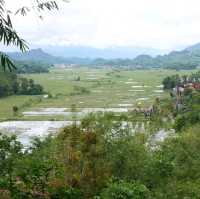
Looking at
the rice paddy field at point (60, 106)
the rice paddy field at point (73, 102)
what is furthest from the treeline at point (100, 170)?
the rice paddy field at point (73, 102)

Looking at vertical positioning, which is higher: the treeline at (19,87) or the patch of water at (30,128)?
the treeline at (19,87)

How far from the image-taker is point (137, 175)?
16281 mm

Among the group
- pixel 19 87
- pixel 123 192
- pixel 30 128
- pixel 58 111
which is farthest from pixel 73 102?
pixel 123 192

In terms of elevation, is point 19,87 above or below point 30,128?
above

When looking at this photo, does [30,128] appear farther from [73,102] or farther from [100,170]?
[100,170]

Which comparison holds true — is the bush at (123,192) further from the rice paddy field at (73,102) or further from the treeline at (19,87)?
the treeline at (19,87)

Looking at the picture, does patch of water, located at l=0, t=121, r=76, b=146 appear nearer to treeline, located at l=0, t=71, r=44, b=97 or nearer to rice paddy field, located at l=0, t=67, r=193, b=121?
rice paddy field, located at l=0, t=67, r=193, b=121

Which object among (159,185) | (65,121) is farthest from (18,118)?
(159,185)

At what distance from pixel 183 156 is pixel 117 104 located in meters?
41.1

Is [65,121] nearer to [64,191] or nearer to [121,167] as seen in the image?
[121,167]

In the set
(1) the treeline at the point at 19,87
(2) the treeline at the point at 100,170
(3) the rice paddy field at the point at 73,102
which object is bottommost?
(3) the rice paddy field at the point at 73,102

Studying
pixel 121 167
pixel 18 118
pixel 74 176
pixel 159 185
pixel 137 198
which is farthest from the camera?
pixel 18 118

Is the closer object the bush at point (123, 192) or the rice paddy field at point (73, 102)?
the bush at point (123, 192)

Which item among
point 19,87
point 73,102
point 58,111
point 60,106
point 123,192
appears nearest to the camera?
point 123,192
